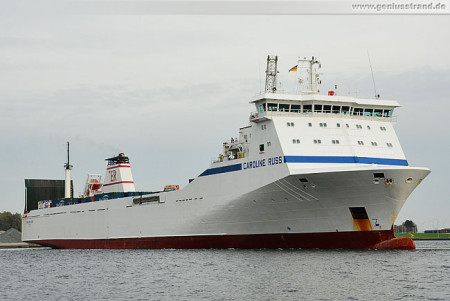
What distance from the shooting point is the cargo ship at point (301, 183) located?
36281 mm

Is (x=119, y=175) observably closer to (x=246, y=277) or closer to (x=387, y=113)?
(x=387, y=113)

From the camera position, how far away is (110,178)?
60281 mm

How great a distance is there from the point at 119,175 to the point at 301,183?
26346mm

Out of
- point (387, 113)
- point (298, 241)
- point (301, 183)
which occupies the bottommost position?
point (298, 241)

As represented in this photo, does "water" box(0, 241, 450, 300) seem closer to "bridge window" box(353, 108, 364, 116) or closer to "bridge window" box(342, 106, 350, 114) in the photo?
"bridge window" box(342, 106, 350, 114)

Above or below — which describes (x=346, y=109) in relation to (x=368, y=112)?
above

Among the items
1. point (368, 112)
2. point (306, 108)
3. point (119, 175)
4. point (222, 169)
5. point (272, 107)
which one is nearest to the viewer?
point (272, 107)

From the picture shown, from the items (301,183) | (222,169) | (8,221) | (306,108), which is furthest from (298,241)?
(8,221)

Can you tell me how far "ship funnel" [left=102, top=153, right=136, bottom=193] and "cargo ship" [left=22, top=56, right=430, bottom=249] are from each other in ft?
36.8

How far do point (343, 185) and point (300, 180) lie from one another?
2.38 meters

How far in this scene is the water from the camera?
23.8m

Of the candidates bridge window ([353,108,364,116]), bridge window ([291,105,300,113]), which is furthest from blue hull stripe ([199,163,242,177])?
bridge window ([353,108,364,116])

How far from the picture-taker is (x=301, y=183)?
3631 cm

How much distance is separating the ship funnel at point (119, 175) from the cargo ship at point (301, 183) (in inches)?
441
